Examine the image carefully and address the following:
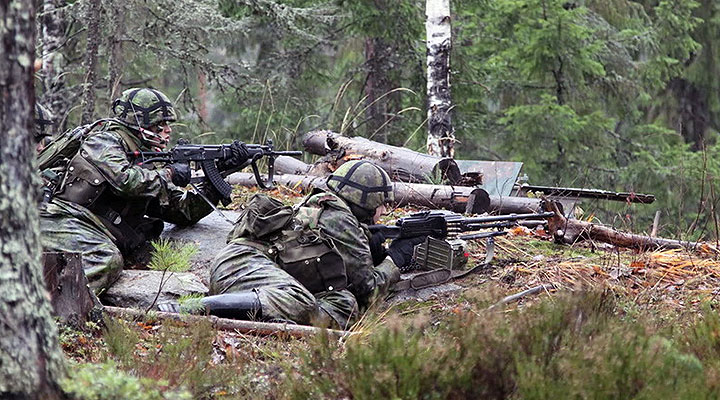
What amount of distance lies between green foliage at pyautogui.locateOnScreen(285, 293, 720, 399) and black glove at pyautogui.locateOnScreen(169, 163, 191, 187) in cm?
433

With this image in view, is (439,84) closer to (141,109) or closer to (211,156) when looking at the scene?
(211,156)

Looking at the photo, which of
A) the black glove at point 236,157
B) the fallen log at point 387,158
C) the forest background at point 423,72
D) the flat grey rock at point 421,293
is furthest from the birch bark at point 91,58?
the flat grey rock at point 421,293

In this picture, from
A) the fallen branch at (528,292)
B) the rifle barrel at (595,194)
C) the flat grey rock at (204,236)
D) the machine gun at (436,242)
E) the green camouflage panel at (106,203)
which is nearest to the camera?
the fallen branch at (528,292)

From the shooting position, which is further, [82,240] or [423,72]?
[423,72]

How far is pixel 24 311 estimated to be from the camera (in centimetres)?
327

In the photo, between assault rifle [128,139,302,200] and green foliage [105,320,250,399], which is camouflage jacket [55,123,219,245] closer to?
assault rifle [128,139,302,200]

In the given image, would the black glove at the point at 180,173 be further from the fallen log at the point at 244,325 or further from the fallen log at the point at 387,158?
the fallen log at the point at 387,158

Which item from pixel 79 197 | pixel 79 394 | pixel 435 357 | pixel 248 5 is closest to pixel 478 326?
pixel 435 357

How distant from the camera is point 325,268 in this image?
23.0 ft

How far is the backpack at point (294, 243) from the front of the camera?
22.8 ft

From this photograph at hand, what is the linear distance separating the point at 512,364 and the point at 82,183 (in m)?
4.72

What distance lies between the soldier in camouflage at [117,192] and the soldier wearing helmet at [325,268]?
0.93m

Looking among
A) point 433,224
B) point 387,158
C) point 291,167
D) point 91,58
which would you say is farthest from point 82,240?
point 91,58

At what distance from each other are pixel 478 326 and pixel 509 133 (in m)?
14.2
